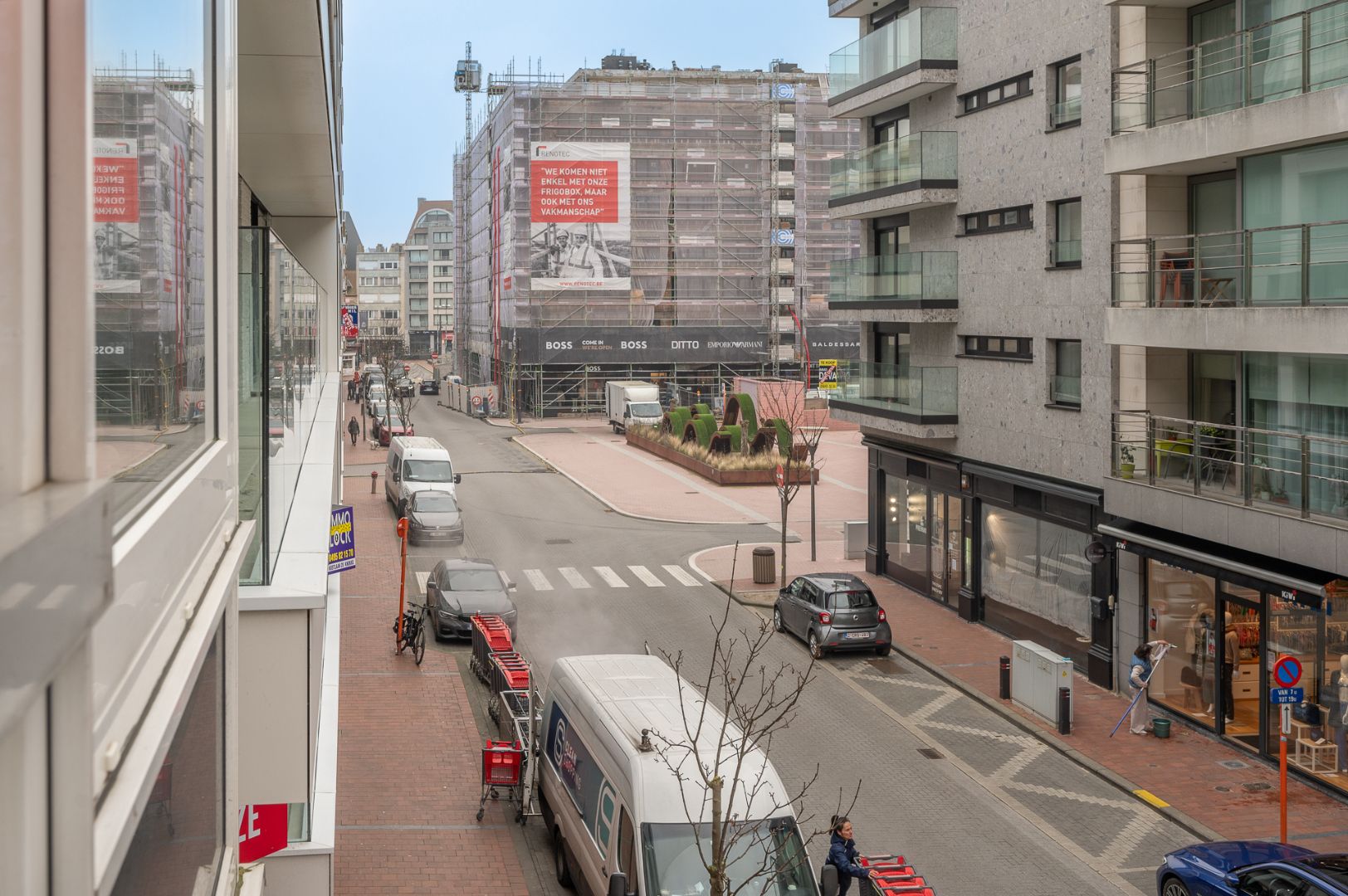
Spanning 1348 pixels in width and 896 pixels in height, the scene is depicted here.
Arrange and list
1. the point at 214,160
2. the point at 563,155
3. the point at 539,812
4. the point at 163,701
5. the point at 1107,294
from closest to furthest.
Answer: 1. the point at 163,701
2. the point at 214,160
3. the point at 539,812
4. the point at 1107,294
5. the point at 563,155

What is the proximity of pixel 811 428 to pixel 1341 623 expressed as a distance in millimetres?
47113

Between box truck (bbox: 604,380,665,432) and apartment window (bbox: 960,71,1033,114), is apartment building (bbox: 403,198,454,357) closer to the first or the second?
box truck (bbox: 604,380,665,432)

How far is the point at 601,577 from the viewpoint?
31828 millimetres

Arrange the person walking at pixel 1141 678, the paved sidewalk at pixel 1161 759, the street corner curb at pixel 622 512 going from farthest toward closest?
1. the street corner curb at pixel 622 512
2. the person walking at pixel 1141 678
3. the paved sidewalk at pixel 1161 759

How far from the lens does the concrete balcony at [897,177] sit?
27844 millimetres

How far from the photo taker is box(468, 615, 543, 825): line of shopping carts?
1617 cm

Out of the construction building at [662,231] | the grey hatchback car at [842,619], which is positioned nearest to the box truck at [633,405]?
the construction building at [662,231]

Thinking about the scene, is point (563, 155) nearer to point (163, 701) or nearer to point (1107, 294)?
point (1107, 294)

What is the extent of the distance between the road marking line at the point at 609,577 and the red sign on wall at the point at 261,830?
23.3 m

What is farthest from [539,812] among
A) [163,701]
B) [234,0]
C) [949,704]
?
[163,701]

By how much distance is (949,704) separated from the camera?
21656mm

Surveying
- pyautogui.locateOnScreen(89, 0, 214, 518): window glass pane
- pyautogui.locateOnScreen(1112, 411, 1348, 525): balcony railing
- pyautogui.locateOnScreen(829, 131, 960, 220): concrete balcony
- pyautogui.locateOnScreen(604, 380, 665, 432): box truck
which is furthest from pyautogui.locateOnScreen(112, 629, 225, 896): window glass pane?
pyautogui.locateOnScreen(604, 380, 665, 432): box truck

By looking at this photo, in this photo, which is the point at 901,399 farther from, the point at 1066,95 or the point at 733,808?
the point at 733,808

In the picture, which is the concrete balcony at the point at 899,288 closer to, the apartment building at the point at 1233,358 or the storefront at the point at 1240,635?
the apartment building at the point at 1233,358
